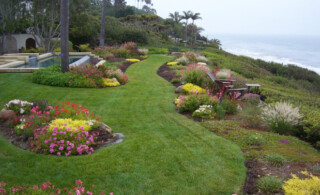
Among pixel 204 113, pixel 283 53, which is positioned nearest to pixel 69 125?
pixel 204 113

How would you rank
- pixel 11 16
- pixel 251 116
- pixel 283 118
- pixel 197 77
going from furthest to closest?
pixel 11 16, pixel 197 77, pixel 251 116, pixel 283 118

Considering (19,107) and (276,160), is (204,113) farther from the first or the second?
(19,107)

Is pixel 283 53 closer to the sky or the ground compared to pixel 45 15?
closer to the ground

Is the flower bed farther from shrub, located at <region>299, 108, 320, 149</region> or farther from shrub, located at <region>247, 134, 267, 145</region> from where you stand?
shrub, located at <region>299, 108, 320, 149</region>

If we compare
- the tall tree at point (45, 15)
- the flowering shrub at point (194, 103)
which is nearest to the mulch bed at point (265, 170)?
the flowering shrub at point (194, 103)

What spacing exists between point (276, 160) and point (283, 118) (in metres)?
2.27

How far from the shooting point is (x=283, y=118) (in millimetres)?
6777

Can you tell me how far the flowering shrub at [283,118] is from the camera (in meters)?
6.69

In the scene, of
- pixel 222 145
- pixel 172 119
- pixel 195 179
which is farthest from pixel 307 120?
pixel 195 179

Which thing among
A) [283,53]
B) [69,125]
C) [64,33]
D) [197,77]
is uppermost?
[283,53]

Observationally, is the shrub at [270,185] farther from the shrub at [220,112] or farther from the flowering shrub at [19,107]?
the flowering shrub at [19,107]

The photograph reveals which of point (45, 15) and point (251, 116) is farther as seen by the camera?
point (45, 15)

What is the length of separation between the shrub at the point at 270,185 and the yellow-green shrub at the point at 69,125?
337 cm

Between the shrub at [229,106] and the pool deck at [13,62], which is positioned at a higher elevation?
the pool deck at [13,62]
